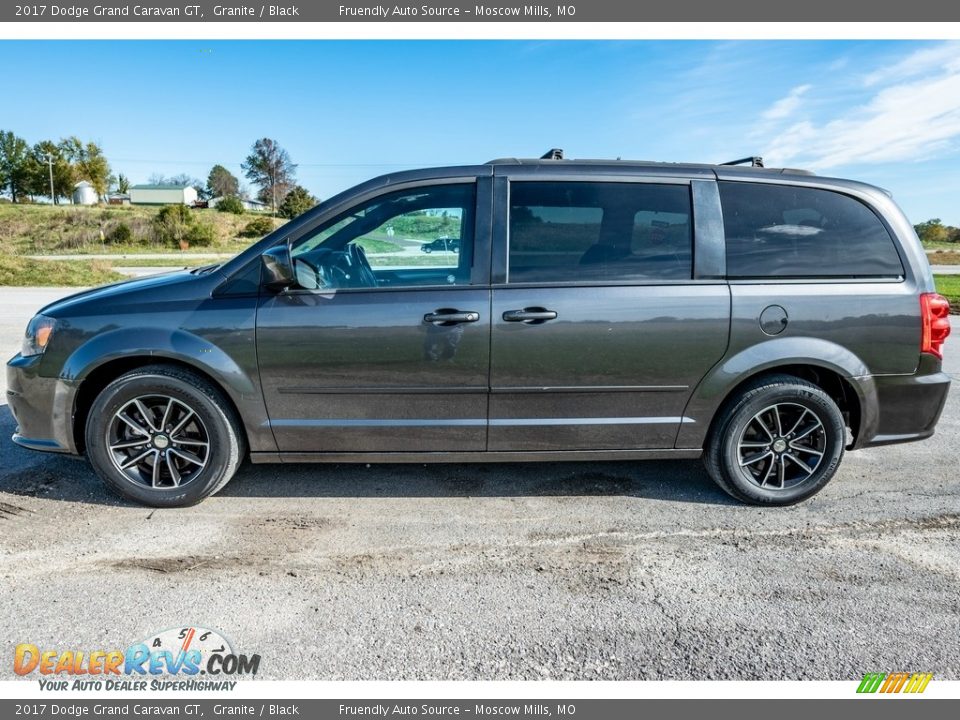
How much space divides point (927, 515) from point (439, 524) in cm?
286

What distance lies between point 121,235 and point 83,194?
3981cm

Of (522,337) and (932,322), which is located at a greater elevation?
(932,322)

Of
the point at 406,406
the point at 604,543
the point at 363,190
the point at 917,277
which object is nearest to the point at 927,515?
the point at 917,277

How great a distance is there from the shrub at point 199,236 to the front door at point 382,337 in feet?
146

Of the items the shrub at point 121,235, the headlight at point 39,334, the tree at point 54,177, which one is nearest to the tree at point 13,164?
the tree at point 54,177

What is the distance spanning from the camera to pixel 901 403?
3643 millimetres

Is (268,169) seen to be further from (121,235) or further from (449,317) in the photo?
(449,317)

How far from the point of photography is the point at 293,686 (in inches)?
87.0

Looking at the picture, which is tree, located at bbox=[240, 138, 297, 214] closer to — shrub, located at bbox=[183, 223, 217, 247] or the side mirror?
shrub, located at bbox=[183, 223, 217, 247]

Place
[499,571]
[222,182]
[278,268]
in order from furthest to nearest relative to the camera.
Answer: [222,182], [278,268], [499,571]

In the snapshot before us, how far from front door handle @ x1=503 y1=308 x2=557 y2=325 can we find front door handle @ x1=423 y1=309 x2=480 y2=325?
0.18m

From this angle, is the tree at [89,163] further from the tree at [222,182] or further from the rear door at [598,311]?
the rear door at [598,311]

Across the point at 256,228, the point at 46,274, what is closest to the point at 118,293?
the point at 46,274

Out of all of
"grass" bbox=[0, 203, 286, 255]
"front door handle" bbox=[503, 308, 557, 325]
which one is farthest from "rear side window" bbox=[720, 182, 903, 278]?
"grass" bbox=[0, 203, 286, 255]
